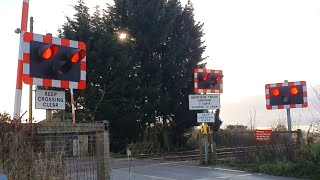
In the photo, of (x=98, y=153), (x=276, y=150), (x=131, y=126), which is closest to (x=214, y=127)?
(x=131, y=126)

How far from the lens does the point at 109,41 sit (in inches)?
1046

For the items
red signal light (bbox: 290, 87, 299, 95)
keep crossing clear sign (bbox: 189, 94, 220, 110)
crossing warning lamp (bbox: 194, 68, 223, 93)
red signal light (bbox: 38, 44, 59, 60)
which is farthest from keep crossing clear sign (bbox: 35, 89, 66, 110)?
keep crossing clear sign (bbox: 189, 94, 220, 110)

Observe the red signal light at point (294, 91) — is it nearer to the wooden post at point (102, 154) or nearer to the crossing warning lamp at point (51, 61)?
the crossing warning lamp at point (51, 61)

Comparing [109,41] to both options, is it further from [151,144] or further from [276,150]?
[276,150]

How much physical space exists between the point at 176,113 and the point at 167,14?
5.82 m

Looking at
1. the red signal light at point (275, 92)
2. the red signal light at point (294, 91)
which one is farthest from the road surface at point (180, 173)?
the red signal light at point (294, 91)

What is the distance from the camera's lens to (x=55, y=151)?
6996 millimetres

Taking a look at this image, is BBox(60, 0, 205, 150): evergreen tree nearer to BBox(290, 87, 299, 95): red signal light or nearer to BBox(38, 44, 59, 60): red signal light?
BBox(290, 87, 299, 95): red signal light

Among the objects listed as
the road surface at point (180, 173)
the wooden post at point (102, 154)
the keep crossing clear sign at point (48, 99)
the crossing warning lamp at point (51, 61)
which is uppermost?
the crossing warning lamp at point (51, 61)

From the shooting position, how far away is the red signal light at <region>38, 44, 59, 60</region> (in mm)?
8523

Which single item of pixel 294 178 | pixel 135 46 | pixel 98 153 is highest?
pixel 135 46

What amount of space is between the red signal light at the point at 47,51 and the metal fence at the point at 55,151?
189 cm

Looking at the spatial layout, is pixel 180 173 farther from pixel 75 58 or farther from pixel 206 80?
pixel 75 58

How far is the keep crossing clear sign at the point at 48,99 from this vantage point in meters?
8.87
